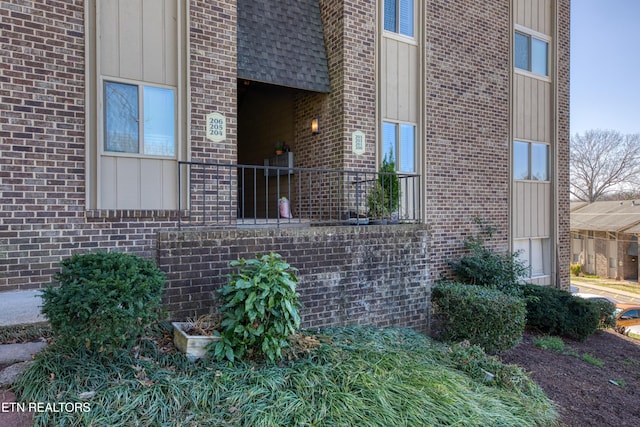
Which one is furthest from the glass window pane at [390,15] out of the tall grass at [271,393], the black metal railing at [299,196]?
the tall grass at [271,393]

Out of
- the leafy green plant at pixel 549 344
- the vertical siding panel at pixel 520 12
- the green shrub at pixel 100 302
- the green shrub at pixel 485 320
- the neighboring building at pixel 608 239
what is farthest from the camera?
the neighboring building at pixel 608 239

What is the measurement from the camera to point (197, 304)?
201 inches

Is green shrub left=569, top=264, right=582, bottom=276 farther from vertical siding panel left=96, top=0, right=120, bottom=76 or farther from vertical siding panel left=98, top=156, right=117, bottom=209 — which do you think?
vertical siding panel left=96, top=0, right=120, bottom=76

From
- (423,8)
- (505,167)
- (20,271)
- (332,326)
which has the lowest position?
(332,326)

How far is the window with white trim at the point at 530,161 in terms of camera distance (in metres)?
10.7

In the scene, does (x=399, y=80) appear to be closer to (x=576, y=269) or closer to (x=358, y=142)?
(x=358, y=142)

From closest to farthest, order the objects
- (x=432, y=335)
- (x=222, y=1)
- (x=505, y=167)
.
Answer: (x=222, y=1) < (x=432, y=335) < (x=505, y=167)

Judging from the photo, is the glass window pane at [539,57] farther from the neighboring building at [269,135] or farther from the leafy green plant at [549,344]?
the leafy green plant at [549,344]

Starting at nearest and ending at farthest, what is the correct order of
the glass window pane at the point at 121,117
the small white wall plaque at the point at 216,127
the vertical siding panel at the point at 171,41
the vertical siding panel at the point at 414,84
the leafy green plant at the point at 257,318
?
the leafy green plant at the point at 257,318
the glass window pane at the point at 121,117
the vertical siding panel at the point at 171,41
the small white wall plaque at the point at 216,127
the vertical siding panel at the point at 414,84

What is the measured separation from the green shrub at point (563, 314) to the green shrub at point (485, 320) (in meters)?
2.32

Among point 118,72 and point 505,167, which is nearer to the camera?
Answer: point 118,72

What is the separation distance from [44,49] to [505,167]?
9443 mm

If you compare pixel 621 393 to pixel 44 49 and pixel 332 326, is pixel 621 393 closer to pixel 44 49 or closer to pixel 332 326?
pixel 332 326

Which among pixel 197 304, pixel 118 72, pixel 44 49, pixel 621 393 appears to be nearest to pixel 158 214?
pixel 197 304
